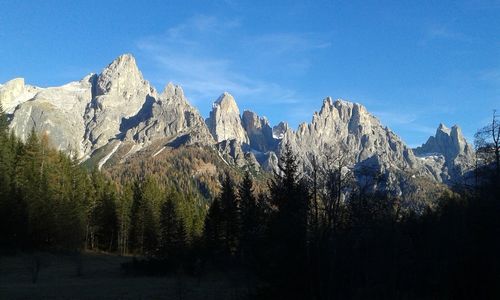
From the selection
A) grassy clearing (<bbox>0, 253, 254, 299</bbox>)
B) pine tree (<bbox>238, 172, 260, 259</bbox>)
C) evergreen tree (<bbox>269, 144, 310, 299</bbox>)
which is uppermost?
pine tree (<bbox>238, 172, 260, 259</bbox>)

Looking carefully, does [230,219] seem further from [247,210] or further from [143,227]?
[143,227]

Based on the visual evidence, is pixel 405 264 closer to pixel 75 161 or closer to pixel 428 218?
pixel 428 218

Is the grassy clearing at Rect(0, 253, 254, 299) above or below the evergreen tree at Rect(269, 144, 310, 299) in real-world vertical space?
below

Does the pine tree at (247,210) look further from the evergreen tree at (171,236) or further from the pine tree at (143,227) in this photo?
the pine tree at (143,227)

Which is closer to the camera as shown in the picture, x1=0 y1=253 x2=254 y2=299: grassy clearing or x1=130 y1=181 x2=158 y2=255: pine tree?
x1=0 y1=253 x2=254 y2=299: grassy clearing

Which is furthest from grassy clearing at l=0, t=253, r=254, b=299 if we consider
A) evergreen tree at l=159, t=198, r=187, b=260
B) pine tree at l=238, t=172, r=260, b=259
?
evergreen tree at l=159, t=198, r=187, b=260

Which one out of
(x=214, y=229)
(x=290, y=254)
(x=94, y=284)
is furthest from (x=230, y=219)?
(x=290, y=254)

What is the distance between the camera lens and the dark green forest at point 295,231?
1994 cm

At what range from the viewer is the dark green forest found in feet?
65.4

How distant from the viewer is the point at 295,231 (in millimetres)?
19484

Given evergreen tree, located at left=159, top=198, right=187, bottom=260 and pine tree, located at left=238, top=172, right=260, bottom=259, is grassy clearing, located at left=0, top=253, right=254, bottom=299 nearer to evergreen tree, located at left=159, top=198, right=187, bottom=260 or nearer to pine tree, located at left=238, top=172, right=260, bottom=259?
pine tree, located at left=238, top=172, right=260, bottom=259

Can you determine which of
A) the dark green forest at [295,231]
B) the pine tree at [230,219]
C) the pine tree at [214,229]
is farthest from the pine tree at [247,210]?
the pine tree at [214,229]

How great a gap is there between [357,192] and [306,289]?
17424 mm

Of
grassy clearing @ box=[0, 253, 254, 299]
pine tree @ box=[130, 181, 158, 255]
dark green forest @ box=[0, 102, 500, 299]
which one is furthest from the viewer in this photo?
pine tree @ box=[130, 181, 158, 255]
